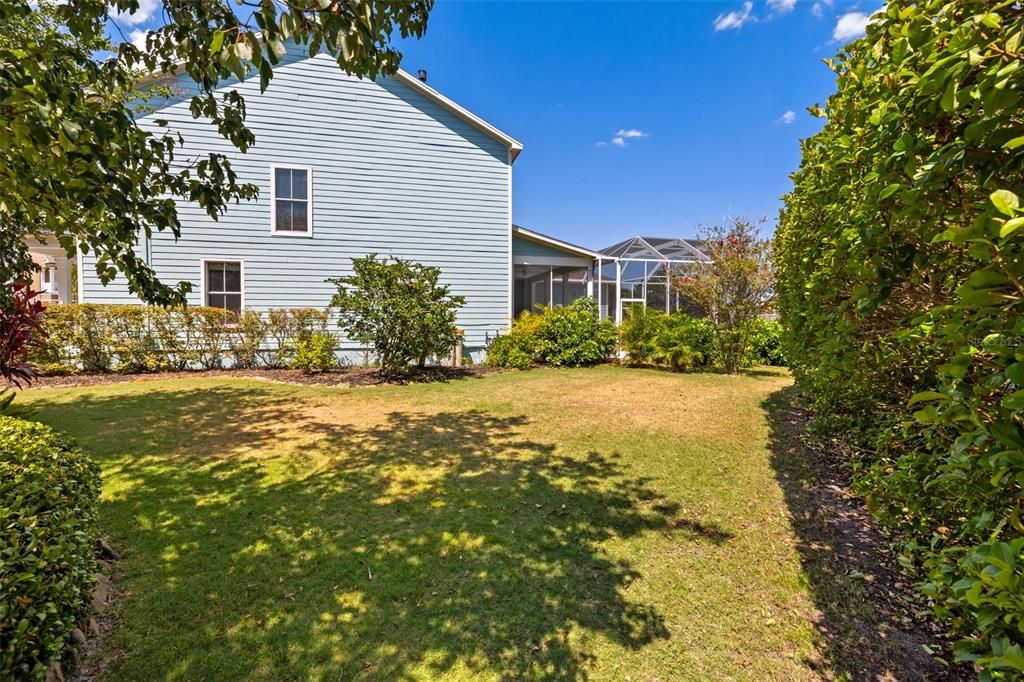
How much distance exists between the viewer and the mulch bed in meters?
9.67

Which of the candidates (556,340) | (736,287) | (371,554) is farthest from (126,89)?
(736,287)

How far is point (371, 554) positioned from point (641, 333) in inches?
406

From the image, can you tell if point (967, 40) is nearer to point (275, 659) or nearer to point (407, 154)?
point (275, 659)

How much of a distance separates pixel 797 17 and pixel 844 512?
9035 millimetres

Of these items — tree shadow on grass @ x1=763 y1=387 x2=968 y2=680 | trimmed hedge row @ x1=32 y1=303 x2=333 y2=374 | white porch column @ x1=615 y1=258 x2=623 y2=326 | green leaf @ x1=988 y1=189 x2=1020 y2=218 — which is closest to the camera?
green leaf @ x1=988 y1=189 x2=1020 y2=218

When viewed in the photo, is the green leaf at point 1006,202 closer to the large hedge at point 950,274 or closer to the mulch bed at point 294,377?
the large hedge at point 950,274

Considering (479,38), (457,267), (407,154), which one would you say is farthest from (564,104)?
(457,267)

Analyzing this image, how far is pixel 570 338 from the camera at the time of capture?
41.5ft

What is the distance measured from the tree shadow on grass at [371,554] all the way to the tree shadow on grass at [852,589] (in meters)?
0.76

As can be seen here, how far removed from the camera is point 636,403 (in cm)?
831

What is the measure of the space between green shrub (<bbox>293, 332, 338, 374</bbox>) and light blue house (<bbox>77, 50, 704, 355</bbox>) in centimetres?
107

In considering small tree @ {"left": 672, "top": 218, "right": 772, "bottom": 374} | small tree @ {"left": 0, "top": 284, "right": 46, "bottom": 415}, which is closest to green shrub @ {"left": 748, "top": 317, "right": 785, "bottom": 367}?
small tree @ {"left": 672, "top": 218, "right": 772, "bottom": 374}

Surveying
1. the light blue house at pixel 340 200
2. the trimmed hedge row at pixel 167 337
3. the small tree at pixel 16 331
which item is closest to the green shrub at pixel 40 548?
the small tree at pixel 16 331

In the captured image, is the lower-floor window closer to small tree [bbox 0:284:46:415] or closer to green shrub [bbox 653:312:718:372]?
small tree [bbox 0:284:46:415]
